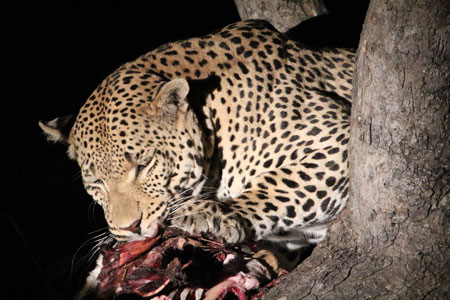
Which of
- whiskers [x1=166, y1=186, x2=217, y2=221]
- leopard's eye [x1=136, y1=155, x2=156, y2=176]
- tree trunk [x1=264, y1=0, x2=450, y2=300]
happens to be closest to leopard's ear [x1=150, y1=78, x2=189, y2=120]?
leopard's eye [x1=136, y1=155, x2=156, y2=176]

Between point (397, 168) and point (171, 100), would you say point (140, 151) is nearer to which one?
point (171, 100)

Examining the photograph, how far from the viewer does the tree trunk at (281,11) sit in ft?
19.2

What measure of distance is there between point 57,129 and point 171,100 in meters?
1.00

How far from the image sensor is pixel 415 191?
2.94 metres

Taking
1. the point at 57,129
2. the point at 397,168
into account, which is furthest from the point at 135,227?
the point at 397,168

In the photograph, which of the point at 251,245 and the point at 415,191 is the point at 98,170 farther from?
the point at 415,191

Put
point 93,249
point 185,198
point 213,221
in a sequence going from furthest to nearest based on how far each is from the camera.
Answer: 1. point 93,249
2. point 185,198
3. point 213,221

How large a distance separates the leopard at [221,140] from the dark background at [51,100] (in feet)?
4.19

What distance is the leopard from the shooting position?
3959mm

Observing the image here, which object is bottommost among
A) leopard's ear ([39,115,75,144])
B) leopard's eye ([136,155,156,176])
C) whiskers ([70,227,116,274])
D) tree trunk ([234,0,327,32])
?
whiskers ([70,227,116,274])

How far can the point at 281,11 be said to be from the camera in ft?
19.2

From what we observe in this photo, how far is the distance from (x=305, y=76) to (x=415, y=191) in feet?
5.86

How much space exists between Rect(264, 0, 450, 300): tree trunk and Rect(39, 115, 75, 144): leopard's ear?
83.7 inches

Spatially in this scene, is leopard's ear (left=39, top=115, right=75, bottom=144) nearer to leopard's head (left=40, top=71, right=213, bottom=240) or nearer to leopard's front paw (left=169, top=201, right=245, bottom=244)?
leopard's head (left=40, top=71, right=213, bottom=240)
